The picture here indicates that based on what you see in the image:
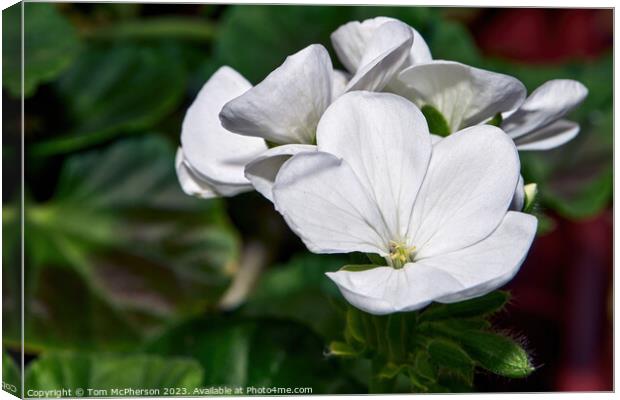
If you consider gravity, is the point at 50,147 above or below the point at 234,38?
below

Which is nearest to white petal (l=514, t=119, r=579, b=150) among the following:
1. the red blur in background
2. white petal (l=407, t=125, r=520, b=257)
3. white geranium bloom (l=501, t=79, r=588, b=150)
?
white geranium bloom (l=501, t=79, r=588, b=150)

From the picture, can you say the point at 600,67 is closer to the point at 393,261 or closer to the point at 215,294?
the point at 215,294

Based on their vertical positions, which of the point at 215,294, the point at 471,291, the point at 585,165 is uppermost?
the point at 471,291

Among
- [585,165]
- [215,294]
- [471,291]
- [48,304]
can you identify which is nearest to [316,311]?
[215,294]

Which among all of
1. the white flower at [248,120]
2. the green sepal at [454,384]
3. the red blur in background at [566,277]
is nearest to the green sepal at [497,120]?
the white flower at [248,120]

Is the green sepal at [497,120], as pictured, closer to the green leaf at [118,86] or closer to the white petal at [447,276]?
the white petal at [447,276]
